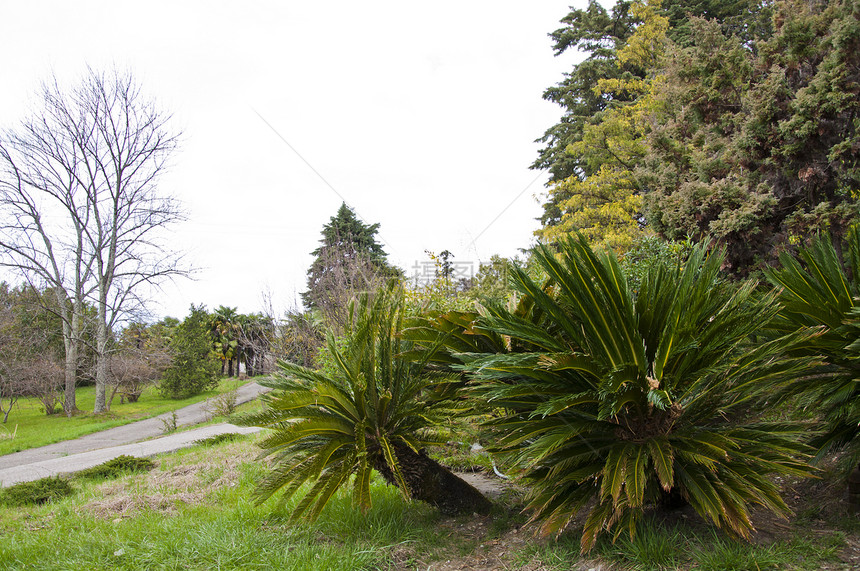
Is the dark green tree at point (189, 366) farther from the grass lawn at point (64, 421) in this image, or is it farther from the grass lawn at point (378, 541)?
the grass lawn at point (378, 541)

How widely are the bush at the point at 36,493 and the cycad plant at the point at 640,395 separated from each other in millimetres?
6180

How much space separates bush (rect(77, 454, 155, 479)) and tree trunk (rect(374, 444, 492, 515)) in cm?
603

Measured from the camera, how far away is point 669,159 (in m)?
10.6

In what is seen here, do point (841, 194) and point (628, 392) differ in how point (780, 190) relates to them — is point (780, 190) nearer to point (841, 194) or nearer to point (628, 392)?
point (841, 194)

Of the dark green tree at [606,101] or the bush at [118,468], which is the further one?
the dark green tree at [606,101]

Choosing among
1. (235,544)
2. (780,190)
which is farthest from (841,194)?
(235,544)

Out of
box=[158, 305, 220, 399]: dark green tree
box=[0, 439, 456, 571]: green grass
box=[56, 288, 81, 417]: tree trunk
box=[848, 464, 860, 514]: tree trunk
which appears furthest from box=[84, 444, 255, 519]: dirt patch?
box=[158, 305, 220, 399]: dark green tree

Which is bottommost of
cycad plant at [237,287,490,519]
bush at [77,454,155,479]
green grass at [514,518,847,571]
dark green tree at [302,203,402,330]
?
bush at [77,454,155,479]

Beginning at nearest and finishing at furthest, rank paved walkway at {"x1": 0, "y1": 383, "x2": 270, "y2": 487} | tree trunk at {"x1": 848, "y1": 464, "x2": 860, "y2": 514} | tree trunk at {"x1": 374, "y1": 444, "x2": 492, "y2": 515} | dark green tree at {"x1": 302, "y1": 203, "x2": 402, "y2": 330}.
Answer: tree trunk at {"x1": 848, "y1": 464, "x2": 860, "y2": 514} → tree trunk at {"x1": 374, "y1": 444, "x2": 492, "y2": 515} → paved walkway at {"x1": 0, "y1": 383, "x2": 270, "y2": 487} → dark green tree at {"x1": 302, "y1": 203, "x2": 402, "y2": 330}

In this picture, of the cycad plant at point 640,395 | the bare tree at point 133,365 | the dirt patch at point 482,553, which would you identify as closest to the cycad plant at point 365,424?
the dirt patch at point 482,553

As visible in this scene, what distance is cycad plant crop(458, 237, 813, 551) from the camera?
2.58 metres

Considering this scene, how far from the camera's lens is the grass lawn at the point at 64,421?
15.4 metres

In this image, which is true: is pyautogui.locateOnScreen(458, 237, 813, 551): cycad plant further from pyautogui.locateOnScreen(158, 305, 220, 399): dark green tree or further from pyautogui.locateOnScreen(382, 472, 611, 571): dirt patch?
pyautogui.locateOnScreen(158, 305, 220, 399): dark green tree

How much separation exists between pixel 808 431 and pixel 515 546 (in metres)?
1.87
